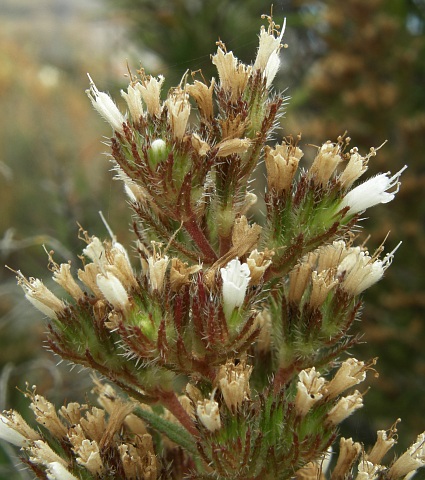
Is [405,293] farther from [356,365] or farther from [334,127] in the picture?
[356,365]

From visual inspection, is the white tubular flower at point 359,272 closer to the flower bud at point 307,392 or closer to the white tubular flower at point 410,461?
the flower bud at point 307,392

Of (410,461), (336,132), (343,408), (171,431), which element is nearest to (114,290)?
(171,431)

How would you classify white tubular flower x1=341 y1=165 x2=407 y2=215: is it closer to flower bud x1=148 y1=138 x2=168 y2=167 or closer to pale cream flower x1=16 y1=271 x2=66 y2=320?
flower bud x1=148 y1=138 x2=168 y2=167

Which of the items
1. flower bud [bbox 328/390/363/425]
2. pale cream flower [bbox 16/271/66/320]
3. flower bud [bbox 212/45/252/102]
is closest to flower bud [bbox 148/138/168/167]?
flower bud [bbox 212/45/252/102]

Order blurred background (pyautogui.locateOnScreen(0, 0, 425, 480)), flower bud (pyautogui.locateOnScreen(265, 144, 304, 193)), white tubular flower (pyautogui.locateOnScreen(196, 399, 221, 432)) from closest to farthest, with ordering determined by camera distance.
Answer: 1. white tubular flower (pyautogui.locateOnScreen(196, 399, 221, 432))
2. flower bud (pyautogui.locateOnScreen(265, 144, 304, 193))
3. blurred background (pyautogui.locateOnScreen(0, 0, 425, 480))

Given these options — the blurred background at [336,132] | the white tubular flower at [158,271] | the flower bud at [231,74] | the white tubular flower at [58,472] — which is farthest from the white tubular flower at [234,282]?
the blurred background at [336,132]

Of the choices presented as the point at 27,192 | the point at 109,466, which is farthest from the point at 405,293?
the point at 27,192
